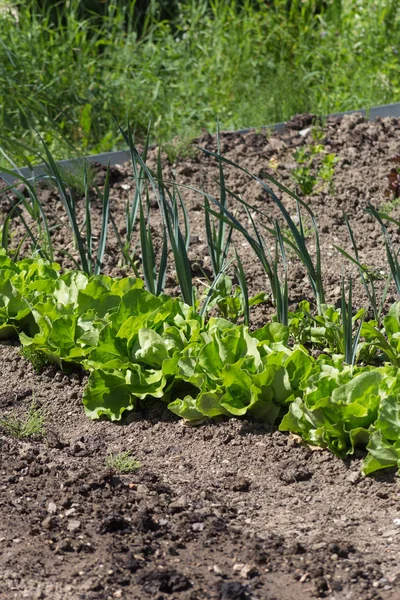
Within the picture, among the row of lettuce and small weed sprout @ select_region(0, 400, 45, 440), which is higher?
the row of lettuce

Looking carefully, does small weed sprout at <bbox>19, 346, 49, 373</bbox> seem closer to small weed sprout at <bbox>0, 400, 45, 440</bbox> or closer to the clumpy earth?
the clumpy earth

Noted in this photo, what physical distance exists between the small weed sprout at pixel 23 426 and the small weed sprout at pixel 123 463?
12.2 inches

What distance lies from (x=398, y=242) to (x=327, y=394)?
65.8 inches

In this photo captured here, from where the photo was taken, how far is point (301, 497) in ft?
8.55

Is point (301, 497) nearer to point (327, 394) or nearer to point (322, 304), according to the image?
point (327, 394)

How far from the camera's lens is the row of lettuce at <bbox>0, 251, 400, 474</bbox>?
8.75 ft

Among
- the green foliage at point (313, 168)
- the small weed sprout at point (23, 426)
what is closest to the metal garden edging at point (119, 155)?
the green foliage at point (313, 168)

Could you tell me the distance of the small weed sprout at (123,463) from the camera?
2756 mm

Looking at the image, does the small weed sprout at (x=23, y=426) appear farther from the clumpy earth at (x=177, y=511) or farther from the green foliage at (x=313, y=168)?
the green foliage at (x=313, y=168)

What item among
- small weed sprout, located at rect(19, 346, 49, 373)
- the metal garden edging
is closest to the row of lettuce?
small weed sprout, located at rect(19, 346, 49, 373)

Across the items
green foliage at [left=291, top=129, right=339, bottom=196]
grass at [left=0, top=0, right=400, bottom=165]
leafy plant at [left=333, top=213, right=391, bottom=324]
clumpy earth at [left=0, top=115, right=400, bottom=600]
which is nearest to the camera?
clumpy earth at [left=0, top=115, right=400, bottom=600]

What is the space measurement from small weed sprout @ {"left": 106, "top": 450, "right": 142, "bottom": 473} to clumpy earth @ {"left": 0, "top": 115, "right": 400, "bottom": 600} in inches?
1.2

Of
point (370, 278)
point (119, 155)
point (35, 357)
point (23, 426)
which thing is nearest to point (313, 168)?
point (119, 155)

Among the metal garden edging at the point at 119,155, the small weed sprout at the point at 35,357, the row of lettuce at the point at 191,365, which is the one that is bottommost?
the small weed sprout at the point at 35,357
